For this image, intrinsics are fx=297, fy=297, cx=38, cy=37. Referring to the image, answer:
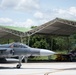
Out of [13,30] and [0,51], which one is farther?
[13,30]

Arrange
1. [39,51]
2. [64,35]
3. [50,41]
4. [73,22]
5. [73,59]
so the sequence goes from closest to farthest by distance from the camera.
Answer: [39,51] → [73,22] → [73,59] → [64,35] → [50,41]

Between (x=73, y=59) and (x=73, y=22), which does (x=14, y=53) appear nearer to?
(x=73, y=22)

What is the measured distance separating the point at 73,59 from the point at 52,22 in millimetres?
8214

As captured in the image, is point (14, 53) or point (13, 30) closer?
point (14, 53)

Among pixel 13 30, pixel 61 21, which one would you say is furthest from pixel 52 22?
pixel 13 30

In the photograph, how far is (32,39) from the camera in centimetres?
6312

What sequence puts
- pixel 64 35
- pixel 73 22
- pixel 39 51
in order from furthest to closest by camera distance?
pixel 64 35 → pixel 73 22 → pixel 39 51

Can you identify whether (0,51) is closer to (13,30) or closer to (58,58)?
(13,30)

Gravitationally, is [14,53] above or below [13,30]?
below

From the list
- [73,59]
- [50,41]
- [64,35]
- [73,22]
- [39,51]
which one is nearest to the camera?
[39,51]

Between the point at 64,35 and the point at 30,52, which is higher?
the point at 64,35

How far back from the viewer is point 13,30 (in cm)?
3878

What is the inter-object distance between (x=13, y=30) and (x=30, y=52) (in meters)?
14.3

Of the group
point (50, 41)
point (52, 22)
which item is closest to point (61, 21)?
point (52, 22)
